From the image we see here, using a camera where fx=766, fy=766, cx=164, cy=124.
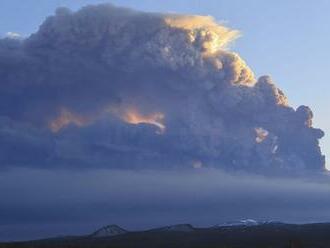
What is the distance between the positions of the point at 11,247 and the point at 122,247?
36.3 m

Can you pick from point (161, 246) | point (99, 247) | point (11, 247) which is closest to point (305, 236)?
point (161, 246)

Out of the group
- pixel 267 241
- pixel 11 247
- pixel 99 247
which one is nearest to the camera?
pixel 11 247

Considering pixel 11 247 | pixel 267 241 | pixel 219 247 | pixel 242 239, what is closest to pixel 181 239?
pixel 242 239

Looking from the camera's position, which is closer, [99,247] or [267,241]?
[99,247]

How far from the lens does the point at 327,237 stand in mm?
188625

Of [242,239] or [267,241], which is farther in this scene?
[242,239]

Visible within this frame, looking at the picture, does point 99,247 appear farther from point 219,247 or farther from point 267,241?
point 267,241

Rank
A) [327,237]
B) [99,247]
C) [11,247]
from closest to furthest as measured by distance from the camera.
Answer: [11,247] → [99,247] → [327,237]

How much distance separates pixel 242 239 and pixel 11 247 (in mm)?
72225

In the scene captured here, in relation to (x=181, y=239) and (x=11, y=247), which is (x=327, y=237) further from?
(x=11, y=247)

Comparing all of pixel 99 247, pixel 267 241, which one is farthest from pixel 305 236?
pixel 99 247

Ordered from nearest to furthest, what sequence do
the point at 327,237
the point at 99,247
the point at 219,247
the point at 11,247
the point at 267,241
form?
1. the point at 11,247
2. the point at 219,247
3. the point at 99,247
4. the point at 267,241
5. the point at 327,237

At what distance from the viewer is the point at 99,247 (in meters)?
164

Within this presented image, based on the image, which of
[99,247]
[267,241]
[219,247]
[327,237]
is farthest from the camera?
[327,237]
